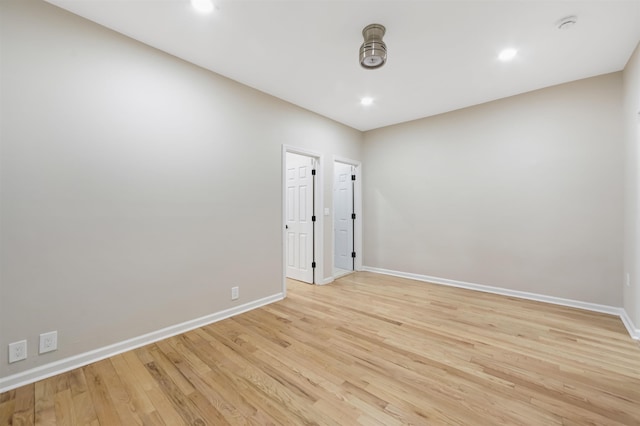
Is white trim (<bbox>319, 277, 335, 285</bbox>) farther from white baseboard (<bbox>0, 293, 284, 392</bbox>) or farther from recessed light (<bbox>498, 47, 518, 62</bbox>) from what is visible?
recessed light (<bbox>498, 47, 518, 62</bbox>)

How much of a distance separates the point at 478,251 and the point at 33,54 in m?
5.35

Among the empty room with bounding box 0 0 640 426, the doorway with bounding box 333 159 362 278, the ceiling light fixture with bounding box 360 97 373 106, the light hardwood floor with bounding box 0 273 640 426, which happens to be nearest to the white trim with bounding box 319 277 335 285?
the empty room with bounding box 0 0 640 426

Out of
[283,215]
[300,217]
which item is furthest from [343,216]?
[283,215]

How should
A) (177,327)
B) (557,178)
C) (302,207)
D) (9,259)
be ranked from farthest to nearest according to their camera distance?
(302,207), (557,178), (177,327), (9,259)

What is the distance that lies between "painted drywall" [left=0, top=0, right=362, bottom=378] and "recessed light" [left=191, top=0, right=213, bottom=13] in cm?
82

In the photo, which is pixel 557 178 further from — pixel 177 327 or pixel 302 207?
pixel 177 327

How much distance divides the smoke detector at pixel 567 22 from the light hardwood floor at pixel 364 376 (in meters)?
2.85

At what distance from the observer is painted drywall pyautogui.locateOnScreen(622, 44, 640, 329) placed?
8.25 ft

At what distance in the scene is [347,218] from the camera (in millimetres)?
5473

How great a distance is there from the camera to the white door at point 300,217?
4375mm

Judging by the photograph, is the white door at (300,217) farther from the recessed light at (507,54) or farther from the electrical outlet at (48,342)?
the electrical outlet at (48,342)

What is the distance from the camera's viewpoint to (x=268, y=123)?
3.54 m

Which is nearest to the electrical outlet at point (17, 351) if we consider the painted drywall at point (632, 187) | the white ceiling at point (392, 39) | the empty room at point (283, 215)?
the empty room at point (283, 215)

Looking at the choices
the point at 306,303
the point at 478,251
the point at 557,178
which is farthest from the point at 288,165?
the point at 557,178
